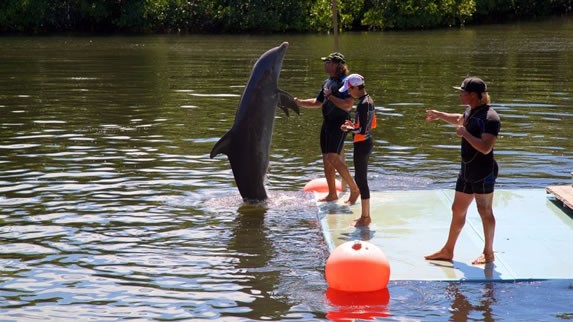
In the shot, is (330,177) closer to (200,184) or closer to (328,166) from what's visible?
(328,166)

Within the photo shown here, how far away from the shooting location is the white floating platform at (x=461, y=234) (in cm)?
1027

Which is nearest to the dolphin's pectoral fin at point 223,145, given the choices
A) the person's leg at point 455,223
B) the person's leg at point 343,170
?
the person's leg at point 343,170

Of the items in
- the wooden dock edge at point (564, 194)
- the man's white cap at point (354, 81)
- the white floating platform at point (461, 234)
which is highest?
the man's white cap at point (354, 81)

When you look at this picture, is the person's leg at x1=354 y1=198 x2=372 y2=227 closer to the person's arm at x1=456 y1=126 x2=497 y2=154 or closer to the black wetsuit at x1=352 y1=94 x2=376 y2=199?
the black wetsuit at x1=352 y1=94 x2=376 y2=199

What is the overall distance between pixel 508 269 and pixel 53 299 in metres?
4.57

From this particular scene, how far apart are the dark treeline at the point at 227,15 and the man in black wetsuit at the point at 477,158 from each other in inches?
1742

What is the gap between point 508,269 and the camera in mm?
10266

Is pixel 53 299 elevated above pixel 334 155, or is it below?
below

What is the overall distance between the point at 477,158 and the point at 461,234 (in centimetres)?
185

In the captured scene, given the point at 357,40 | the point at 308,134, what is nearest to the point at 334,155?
the point at 308,134

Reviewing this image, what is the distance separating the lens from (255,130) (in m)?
13.6

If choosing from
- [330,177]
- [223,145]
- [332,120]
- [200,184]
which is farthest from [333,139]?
[200,184]

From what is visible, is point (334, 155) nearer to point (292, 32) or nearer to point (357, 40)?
point (357, 40)

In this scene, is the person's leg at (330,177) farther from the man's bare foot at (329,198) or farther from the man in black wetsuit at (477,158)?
the man in black wetsuit at (477,158)
